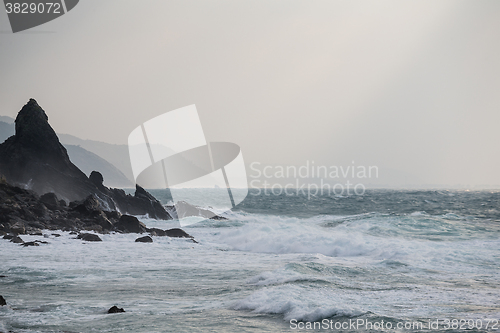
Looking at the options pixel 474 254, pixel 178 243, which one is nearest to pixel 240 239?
pixel 178 243

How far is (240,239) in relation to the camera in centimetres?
2355

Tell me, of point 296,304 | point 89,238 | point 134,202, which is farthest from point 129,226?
point 296,304

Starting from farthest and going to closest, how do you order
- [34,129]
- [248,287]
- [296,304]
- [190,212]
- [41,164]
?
[190,212], [34,129], [41,164], [248,287], [296,304]

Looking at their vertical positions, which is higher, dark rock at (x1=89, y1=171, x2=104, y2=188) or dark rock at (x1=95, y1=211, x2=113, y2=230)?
dark rock at (x1=89, y1=171, x2=104, y2=188)

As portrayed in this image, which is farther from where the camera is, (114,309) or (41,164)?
(41,164)

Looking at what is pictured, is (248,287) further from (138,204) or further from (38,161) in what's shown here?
(138,204)

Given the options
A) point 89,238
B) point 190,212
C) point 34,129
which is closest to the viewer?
point 89,238

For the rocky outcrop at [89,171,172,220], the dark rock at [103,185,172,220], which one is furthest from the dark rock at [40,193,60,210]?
the dark rock at [103,185,172,220]

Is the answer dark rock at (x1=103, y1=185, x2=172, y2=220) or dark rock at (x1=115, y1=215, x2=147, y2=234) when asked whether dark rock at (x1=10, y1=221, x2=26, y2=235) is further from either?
dark rock at (x1=103, y1=185, x2=172, y2=220)

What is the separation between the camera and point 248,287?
1074 centimetres

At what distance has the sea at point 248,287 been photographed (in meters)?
7.53

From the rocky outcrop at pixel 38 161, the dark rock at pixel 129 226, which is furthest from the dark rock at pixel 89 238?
the rocky outcrop at pixel 38 161

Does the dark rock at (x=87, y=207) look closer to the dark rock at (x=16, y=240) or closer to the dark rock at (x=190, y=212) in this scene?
the dark rock at (x=16, y=240)

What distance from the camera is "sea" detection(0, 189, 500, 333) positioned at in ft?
24.7
